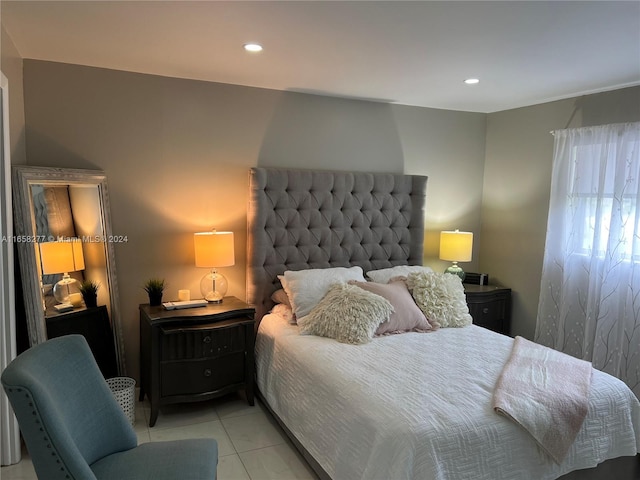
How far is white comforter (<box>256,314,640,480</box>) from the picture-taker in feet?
5.93

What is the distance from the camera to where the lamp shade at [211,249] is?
314cm

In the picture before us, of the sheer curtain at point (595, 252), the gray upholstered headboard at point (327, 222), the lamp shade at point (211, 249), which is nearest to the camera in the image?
the lamp shade at point (211, 249)

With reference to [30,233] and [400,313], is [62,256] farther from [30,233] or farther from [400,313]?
[400,313]

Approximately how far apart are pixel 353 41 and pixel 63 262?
2203 mm

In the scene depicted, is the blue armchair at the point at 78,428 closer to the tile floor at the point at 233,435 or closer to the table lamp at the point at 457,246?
the tile floor at the point at 233,435

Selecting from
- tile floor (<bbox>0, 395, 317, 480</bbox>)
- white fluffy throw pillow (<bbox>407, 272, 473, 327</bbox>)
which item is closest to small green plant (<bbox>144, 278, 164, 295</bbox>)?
tile floor (<bbox>0, 395, 317, 480</bbox>)

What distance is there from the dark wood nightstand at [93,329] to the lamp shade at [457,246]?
2.82 m

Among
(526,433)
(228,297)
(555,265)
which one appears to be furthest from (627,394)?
(228,297)

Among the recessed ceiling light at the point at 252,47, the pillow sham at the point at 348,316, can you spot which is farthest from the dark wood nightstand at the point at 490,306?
the recessed ceiling light at the point at 252,47

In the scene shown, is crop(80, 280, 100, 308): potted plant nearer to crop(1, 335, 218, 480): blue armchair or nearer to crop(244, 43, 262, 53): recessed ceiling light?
crop(1, 335, 218, 480): blue armchair

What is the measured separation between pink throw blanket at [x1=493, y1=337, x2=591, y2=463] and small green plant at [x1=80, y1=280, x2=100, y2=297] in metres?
2.51

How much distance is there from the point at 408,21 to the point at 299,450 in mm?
2323

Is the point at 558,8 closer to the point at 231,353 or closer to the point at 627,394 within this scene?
the point at 627,394

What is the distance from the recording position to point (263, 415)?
3123mm
